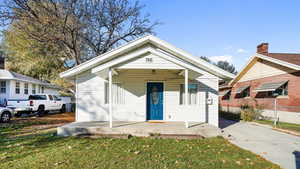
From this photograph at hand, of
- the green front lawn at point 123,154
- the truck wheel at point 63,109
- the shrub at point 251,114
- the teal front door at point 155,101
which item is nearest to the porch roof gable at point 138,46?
the teal front door at point 155,101

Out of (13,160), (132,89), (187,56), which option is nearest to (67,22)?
(132,89)

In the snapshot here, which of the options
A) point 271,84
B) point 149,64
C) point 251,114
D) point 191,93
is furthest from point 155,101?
point 271,84

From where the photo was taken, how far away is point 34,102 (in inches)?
485

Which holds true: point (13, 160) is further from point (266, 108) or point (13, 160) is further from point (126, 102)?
point (266, 108)

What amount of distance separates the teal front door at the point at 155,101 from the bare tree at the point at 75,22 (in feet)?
25.7

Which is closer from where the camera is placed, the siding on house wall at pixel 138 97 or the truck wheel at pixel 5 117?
the siding on house wall at pixel 138 97

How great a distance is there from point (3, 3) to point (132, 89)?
10.5 meters

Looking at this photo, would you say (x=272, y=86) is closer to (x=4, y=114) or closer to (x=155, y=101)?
(x=155, y=101)

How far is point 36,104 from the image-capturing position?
41.1 ft

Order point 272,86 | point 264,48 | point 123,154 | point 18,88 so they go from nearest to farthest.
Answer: point 123,154 < point 272,86 < point 264,48 < point 18,88

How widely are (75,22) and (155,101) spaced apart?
8.75 m

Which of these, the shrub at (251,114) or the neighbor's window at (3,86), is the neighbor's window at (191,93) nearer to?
the shrub at (251,114)

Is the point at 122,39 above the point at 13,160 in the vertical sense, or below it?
above

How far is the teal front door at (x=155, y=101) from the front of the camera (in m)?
8.74
